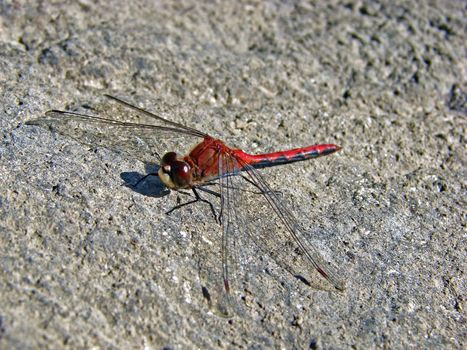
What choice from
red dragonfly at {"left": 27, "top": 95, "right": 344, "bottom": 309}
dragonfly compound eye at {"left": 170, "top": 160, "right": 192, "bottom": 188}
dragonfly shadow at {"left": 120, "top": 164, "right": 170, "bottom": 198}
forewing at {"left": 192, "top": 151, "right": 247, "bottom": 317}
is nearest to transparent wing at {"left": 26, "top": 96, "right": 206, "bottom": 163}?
red dragonfly at {"left": 27, "top": 95, "right": 344, "bottom": 309}

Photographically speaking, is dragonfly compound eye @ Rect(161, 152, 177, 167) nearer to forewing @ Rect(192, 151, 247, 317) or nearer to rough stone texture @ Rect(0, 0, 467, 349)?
rough stone texture @ Rect(0, 0, 467, 349)

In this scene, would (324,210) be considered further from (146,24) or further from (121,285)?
(146,24)

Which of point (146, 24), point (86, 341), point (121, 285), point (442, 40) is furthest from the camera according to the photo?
point (442, 40)

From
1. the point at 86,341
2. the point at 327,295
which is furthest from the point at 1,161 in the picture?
the point at 327,295

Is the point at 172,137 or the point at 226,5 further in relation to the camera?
the point at 226,5

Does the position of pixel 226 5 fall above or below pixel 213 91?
above

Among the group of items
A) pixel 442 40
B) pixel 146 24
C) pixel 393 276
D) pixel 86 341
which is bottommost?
pixel 86 341

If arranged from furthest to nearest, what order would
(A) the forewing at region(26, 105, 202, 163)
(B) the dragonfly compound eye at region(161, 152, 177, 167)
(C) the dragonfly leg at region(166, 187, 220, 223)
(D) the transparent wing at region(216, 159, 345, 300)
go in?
(A) the forewing at region(26, 105, 202, 163), (B) the dragonfly compound eye at region(161, 152, 177, 167), (C) the dragonfly leg at region(166, 187, 220, 223), (D) the transparent wing at region(216, 159, 345, 300)

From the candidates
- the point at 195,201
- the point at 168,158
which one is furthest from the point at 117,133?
the point at 195,201
